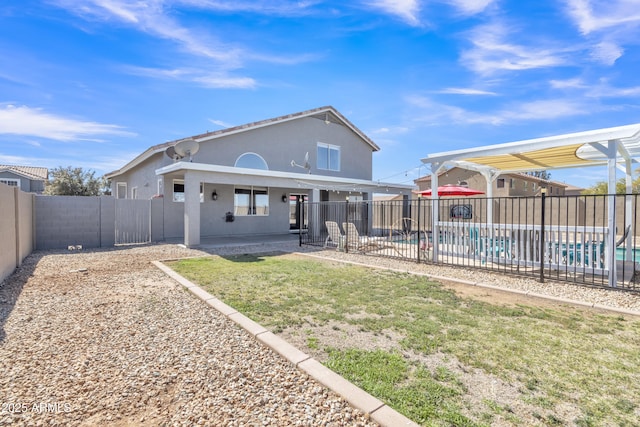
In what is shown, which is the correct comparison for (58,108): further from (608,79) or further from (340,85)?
(608,79)

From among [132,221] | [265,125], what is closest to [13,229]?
[132,221]

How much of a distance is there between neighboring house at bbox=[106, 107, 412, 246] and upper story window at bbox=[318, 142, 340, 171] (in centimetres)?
6

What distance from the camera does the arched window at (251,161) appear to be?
15.4m

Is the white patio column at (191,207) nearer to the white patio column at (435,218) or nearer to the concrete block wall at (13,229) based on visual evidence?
the concrete block wall at (13,229)

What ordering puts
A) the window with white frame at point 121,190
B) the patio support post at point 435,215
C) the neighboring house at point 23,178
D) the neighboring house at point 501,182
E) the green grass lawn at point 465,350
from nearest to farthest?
1. the green grass lawn at point 465,350
2. the patio support post at point 435,215
3. the window with white frame at point 121,190
4. the neighboring house at point 23,178
5. the neighboring house at point 501,182

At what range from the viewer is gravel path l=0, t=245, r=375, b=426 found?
2.36 meters

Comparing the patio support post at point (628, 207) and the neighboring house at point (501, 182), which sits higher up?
the neighboring house at point (501, 182)

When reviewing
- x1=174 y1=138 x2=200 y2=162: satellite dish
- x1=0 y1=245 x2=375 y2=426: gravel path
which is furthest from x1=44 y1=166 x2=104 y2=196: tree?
x1=0 y1=245 x2=375 y2=426: gravel path

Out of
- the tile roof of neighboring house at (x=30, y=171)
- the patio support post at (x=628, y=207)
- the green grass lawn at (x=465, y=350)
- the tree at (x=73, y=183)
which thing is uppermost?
the tile roof of neighboring house at (x=30, y=171)

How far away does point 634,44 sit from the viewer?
32.5 ft

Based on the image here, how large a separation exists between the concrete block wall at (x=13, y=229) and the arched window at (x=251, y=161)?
26.5 ft

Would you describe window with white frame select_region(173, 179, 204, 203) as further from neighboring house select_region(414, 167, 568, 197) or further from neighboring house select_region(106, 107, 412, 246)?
neighboring house select_region(414, 167, 568, 197)

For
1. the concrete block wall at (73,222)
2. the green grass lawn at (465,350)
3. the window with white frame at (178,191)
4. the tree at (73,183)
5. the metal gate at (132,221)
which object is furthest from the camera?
the tree at (73,183)

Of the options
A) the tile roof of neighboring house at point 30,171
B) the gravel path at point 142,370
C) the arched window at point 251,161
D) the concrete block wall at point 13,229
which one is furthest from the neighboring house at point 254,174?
the tile roof of neighboring house at point 30,171
